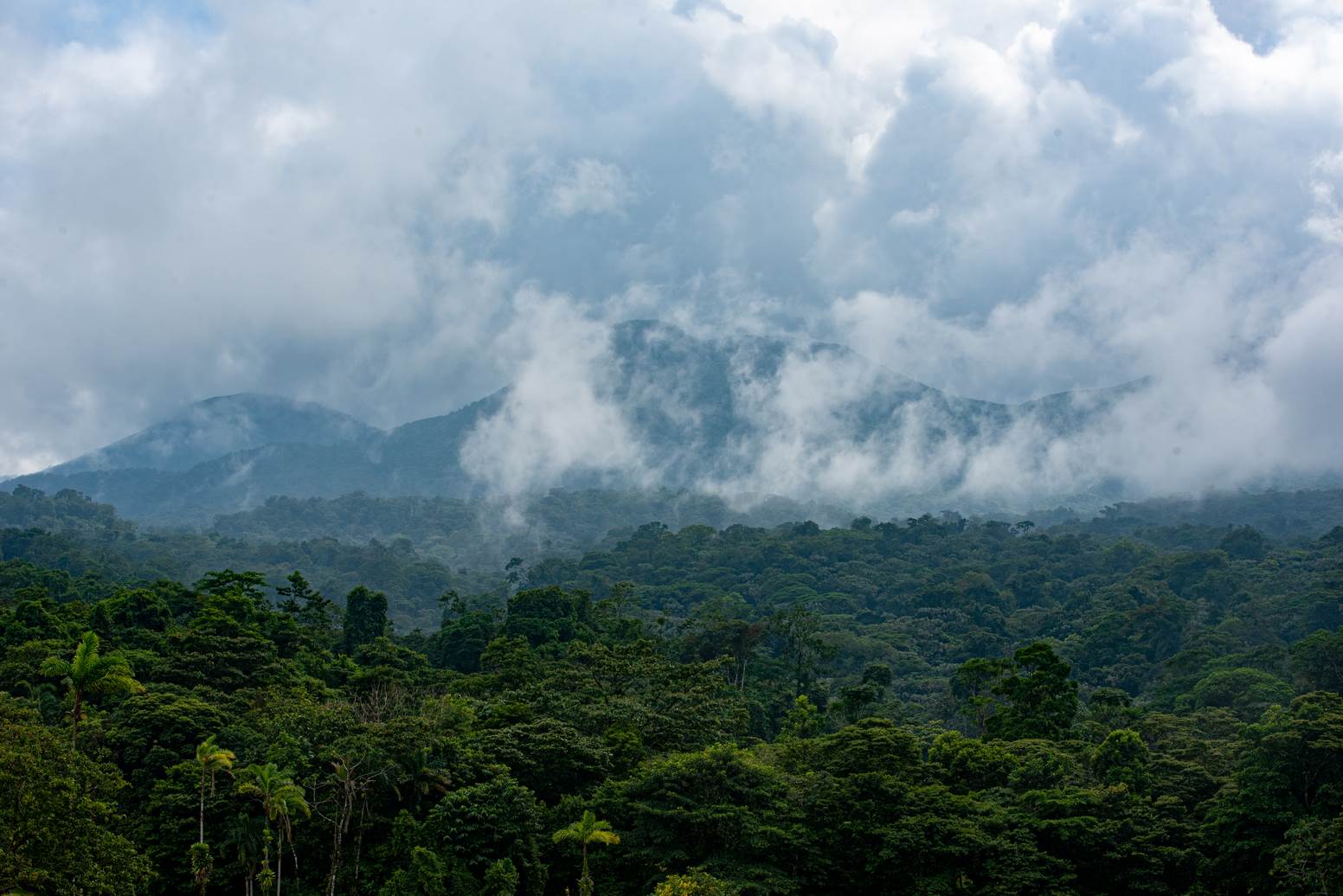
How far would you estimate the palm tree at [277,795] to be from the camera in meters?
27.3

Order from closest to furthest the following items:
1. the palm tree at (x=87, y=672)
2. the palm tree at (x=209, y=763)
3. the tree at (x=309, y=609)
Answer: the palm tree at (x=209, y=763), the palm tree at (x=87, y=672), the tree at (x=309, y=609)

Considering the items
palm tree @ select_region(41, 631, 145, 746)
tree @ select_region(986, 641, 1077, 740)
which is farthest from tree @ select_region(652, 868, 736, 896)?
tree @ select_region(986, 641, 1077, 740)

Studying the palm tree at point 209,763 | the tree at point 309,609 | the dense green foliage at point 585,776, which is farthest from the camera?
the tree at point 309,609

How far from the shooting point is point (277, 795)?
1072 inches

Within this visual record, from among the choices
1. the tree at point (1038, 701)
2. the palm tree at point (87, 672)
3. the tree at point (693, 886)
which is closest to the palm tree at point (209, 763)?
the palm tree at point (87, 672)

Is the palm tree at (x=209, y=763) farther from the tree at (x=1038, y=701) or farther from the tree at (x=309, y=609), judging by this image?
the tree at (x=309, y=609)

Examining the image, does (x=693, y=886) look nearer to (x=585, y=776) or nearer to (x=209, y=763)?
(x=585, y=776)

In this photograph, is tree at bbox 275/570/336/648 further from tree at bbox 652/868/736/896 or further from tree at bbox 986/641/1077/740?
tree at bbox 652/868/736/896

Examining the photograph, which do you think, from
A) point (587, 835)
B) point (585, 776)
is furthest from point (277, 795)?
point (585, 776)

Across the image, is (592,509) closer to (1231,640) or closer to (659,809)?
(1231,640)

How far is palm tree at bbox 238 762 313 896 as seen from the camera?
27.3 metres

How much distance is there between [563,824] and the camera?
3281 centimetres

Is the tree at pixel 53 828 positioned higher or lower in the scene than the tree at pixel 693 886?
higher

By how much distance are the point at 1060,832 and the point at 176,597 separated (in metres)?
47.5
